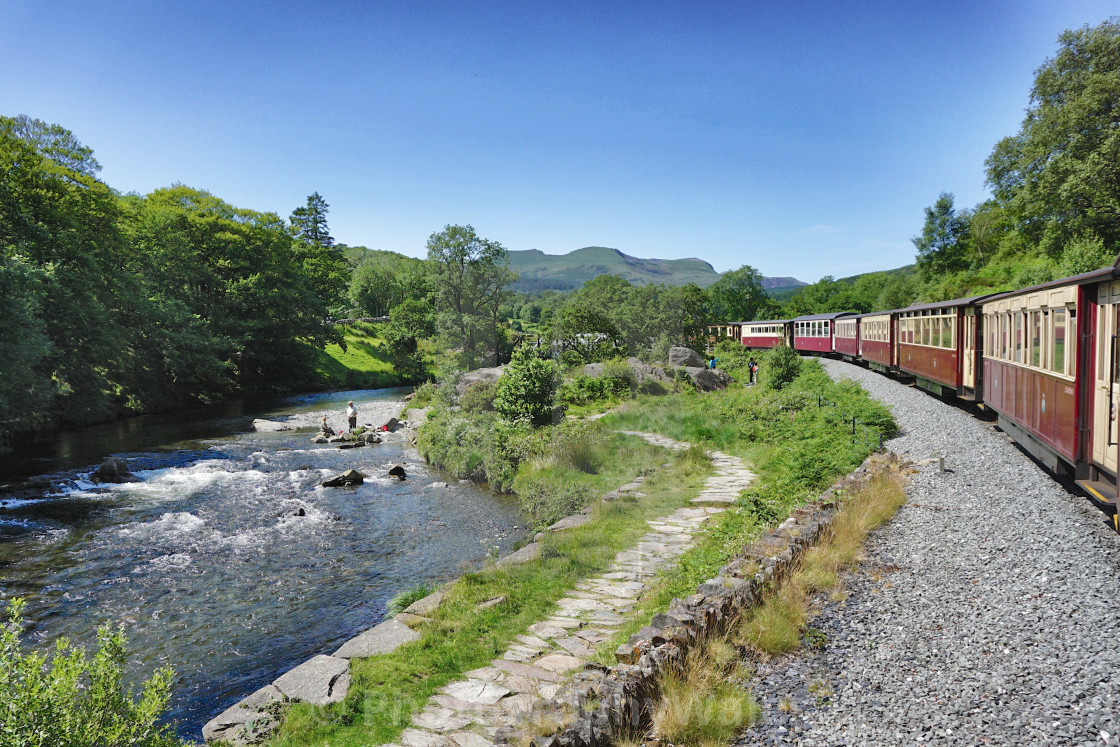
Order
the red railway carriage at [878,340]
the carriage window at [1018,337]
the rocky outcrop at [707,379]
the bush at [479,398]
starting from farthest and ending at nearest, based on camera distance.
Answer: the rocky outcrop at [707,379]
the red railway carriage at [878,340]
the bush at [479,398]
the carriage window at [1018,337]

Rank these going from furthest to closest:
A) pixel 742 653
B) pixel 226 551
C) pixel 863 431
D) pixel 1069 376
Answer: pixel 863 431, pixel 226 551, pixel 1069 376, pixel 742 653

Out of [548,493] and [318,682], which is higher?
[318,682]

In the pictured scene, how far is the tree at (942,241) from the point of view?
70.8 metres

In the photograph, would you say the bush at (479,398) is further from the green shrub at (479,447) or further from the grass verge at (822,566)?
the grass verge at (822,566)

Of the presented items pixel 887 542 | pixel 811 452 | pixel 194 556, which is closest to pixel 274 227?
pixel 194 556

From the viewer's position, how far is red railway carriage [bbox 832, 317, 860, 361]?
34000 mm

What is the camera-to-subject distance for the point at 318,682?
5.73 meters

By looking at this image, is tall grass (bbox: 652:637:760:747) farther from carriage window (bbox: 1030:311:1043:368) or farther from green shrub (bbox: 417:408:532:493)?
green shrub (bbox: 417:408:532:493)

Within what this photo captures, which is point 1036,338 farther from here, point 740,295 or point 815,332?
point 740,295

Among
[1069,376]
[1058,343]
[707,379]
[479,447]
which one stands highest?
[1058,343]

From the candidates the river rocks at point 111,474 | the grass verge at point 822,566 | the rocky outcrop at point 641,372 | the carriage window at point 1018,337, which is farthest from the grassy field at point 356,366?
the carriage window at point 1018,337

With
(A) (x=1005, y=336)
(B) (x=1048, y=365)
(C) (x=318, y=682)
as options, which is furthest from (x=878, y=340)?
(C) (x=318, y=682)

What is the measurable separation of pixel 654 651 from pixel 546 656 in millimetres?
1592

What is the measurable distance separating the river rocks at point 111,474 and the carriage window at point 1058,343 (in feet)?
67.1
